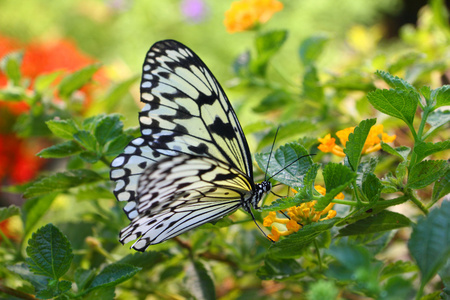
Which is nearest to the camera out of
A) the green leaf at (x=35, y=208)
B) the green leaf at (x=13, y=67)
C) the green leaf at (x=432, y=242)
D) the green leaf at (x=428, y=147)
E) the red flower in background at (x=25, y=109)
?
the green leaf at (x=432, y=242)

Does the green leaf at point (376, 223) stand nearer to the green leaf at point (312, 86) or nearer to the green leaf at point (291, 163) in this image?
the green leaf at point (291, 163)

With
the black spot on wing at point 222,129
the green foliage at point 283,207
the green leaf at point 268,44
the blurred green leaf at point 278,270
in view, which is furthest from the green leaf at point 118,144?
the green leaf at point 268,44

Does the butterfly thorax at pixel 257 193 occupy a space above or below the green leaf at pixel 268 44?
below

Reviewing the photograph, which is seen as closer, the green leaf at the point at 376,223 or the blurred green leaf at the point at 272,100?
the green leaf at the point at 376,223

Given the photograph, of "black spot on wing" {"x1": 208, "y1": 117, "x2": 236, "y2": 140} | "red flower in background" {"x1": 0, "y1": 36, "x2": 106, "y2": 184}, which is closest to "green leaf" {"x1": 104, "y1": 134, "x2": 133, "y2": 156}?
"black spot on wing" {"x1": 208, "y1": 117, "x2": 236, "y2": 140}

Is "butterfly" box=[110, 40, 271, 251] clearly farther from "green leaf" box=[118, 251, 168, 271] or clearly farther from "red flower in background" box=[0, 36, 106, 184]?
"red flower in background" box=[0, 36, 106, 184]

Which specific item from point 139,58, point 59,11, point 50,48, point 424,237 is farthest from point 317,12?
point 424,237

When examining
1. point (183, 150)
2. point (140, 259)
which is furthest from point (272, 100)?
point (140, 259)
